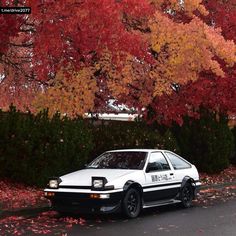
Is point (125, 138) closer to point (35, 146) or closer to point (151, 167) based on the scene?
point (35, 146)

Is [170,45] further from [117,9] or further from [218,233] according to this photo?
[218,233]

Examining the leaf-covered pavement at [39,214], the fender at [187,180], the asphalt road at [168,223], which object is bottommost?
the asphalt road at [168,223]

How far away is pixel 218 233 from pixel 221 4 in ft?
42.5

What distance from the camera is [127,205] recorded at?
1080 cm

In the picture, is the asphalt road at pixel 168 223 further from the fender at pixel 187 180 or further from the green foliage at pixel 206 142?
the green foliage at pixel 206 142

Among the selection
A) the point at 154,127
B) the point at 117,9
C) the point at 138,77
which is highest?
the point at 117,9

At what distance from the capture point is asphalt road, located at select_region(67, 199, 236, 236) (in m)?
9.37

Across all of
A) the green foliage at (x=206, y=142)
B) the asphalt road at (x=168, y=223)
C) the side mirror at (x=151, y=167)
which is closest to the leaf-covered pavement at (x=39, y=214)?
the asphalt road at (x=168, y=223)

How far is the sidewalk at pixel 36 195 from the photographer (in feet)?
37.9

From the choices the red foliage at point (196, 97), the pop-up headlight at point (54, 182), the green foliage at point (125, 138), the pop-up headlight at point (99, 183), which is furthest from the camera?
the red foliage at point (196, 97)

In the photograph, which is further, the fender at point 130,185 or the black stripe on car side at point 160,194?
the black stripe on car side at point 160,194

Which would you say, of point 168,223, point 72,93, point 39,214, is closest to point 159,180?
point 168,223

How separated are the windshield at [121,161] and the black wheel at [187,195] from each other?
1482 mm

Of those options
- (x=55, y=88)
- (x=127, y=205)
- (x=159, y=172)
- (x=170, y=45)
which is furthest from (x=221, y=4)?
(x=127, y=205)
